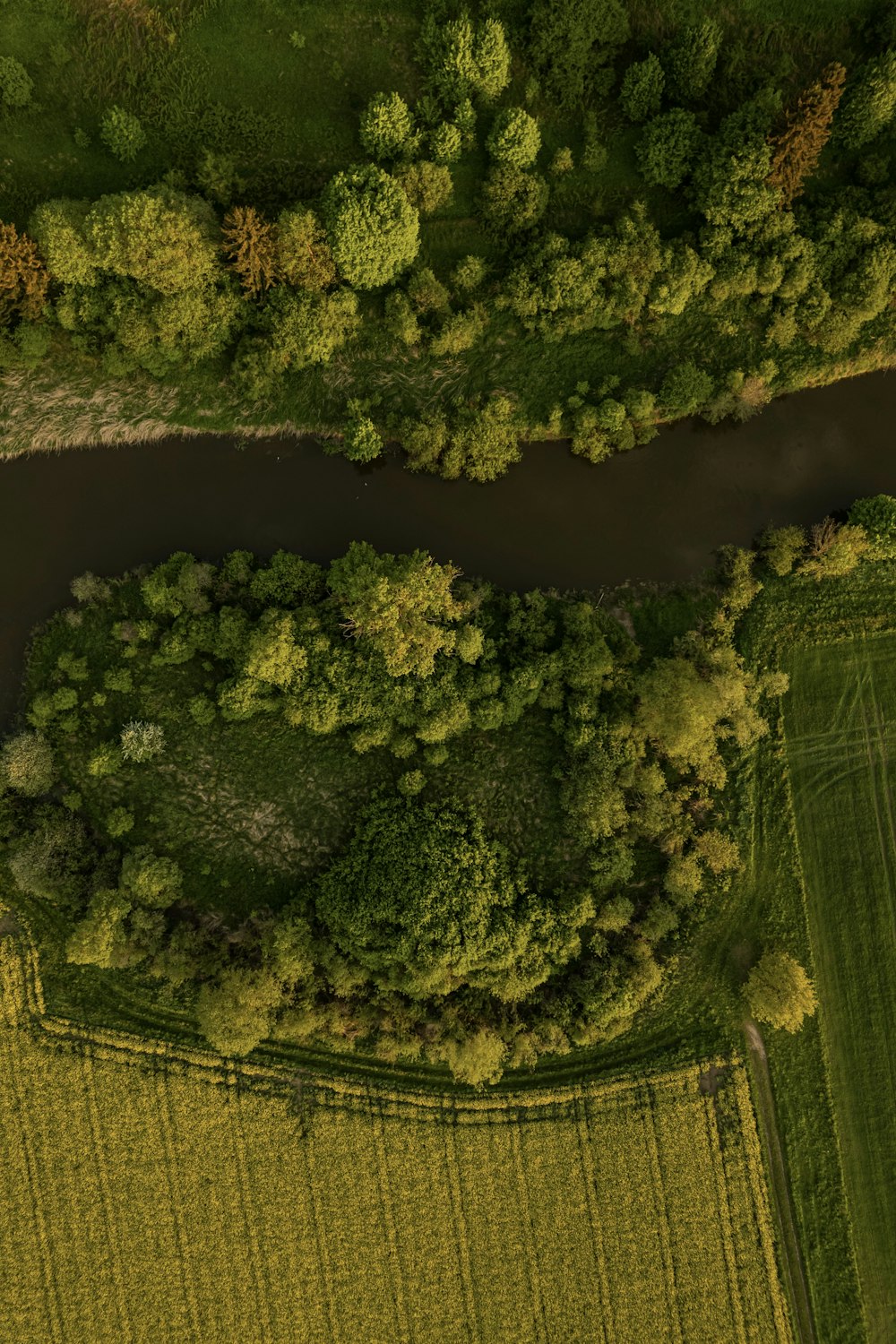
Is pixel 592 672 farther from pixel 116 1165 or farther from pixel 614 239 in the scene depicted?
pixel 116 1165

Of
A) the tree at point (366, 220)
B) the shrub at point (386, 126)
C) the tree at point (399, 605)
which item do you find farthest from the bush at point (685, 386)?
the shrub at point (386, 126)

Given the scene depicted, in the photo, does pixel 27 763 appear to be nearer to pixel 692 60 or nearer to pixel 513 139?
pixel 513 139

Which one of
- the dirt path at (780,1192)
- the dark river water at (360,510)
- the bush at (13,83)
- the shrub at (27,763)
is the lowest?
the dirt path at (780,1192)

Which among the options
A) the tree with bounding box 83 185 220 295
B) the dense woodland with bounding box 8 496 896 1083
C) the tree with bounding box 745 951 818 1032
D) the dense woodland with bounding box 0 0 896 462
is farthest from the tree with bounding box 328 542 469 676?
the tree with bounding box 745 951 818 1032

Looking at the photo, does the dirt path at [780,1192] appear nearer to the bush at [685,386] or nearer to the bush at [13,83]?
the bush at [685,386]

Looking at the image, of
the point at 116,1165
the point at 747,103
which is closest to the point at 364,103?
the point at 747,103

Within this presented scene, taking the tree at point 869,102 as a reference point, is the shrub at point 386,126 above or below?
above

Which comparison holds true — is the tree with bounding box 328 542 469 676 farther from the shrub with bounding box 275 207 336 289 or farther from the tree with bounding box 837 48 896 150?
the tree with bounding box 837 48 896 150
